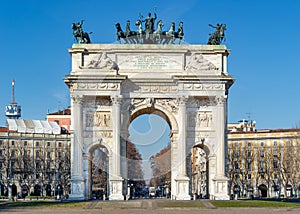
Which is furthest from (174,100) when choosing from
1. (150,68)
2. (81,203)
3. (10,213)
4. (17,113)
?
(17,113)

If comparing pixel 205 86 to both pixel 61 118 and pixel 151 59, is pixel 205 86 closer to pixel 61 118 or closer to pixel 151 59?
pixel 151 59

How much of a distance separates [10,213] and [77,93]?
15656mm

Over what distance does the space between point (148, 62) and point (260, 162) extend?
146ft

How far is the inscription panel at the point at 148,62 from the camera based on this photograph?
55000 millimetres

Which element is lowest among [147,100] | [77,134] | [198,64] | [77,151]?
[77,151]

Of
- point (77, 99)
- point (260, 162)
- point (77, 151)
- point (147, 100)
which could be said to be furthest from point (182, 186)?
point (260, 162)

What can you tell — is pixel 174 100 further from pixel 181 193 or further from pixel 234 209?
pixel 234 209

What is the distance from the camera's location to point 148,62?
55094 mm

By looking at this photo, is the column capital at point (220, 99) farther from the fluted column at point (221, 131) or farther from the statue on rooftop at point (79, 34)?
the statue on rooftop at point (79, 34)

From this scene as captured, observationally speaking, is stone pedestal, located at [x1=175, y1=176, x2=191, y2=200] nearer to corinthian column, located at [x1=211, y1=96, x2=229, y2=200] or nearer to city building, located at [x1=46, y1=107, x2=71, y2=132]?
corinthian column, located at [x1=211, y1=96, x2=229, y2=200]

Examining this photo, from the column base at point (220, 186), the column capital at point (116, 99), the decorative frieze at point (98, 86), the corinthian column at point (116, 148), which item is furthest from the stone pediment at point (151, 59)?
the column base at point (220, 186)

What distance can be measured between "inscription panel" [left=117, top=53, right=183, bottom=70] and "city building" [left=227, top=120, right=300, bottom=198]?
117 feet

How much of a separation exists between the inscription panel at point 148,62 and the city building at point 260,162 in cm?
3562

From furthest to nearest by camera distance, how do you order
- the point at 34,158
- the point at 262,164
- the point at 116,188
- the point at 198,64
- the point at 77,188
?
1. the point at 34,158
2. the point at 262,164
3. the point at 198,64
4. the point at 77,188
5. the point at 116,188
